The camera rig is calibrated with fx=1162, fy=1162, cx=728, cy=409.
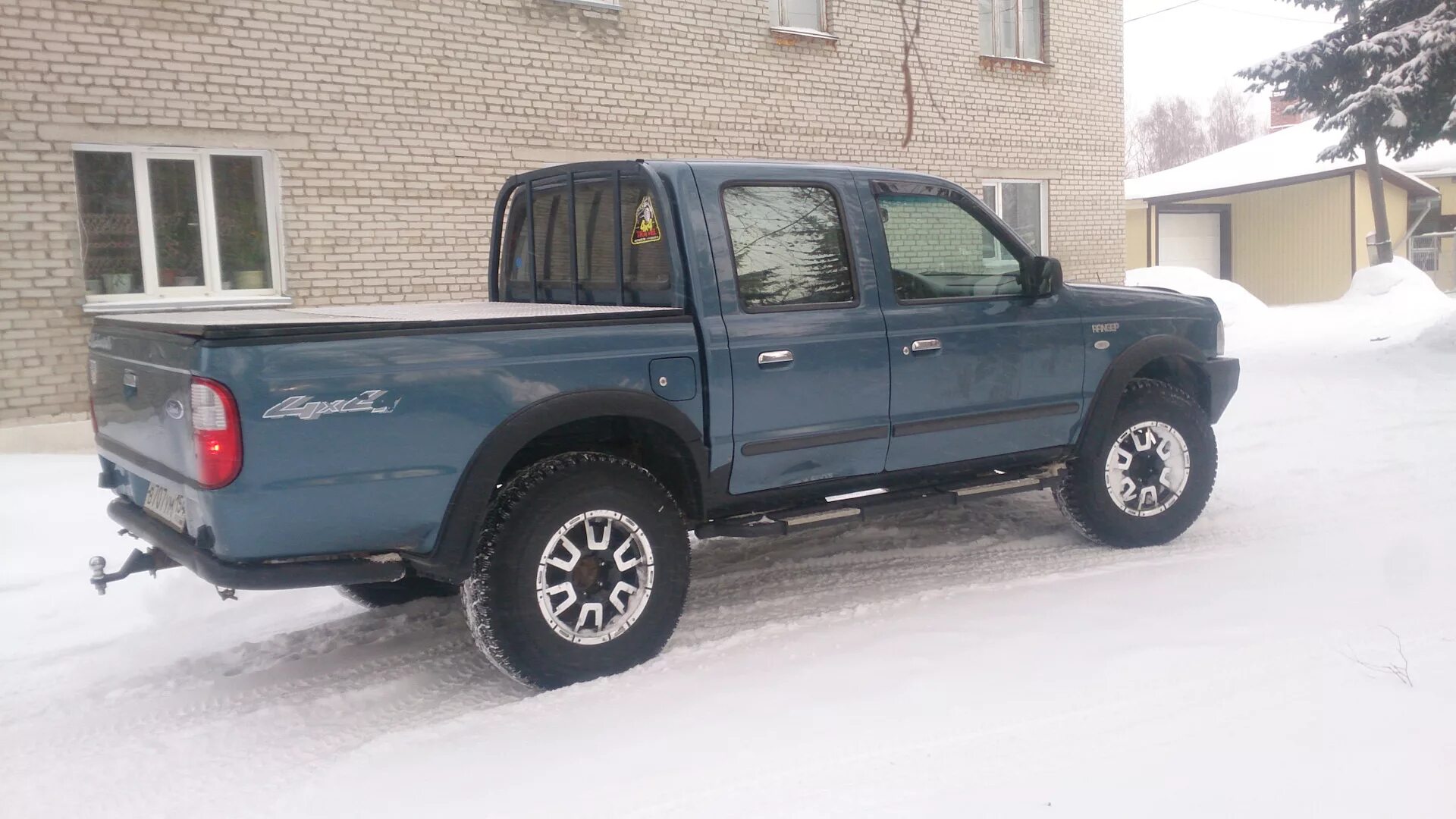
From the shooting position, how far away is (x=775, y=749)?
3.58 meters

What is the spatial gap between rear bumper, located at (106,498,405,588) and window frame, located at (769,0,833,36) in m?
9.79

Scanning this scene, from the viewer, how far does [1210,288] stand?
63.9 feet

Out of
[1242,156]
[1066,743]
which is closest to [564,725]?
[1066,743]

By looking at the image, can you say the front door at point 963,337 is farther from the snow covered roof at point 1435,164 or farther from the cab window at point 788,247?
the snow covered roof at point 1435,164

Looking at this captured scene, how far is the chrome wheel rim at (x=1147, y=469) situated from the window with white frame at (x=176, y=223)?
687 cm

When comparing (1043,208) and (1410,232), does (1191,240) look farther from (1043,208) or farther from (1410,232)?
(1043,208)

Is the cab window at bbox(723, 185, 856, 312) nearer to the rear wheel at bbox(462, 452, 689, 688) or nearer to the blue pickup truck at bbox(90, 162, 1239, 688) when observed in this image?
the blue pickup truck at bbox(90, 162, 1239, 688)

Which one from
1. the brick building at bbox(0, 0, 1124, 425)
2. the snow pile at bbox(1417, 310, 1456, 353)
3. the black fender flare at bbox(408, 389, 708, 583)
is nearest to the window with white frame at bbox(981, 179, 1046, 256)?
the brick building at bbox(0, 0, 1124, 425)

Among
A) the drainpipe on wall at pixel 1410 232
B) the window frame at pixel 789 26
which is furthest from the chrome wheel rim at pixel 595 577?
the drainpipe on wall at pixel 1410 232

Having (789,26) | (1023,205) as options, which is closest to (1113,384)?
(789,26)

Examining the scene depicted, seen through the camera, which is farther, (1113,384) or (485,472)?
(1113,384)

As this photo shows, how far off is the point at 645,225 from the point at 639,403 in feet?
2.85

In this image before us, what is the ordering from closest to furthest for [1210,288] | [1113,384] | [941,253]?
[941,253] < [1113,384] < [1210,288]

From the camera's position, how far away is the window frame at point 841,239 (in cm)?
462
